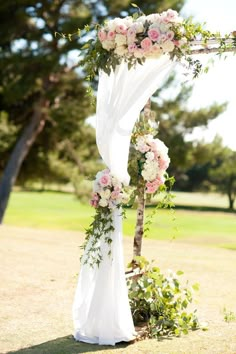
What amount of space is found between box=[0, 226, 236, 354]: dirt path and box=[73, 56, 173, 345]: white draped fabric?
0.59 feet

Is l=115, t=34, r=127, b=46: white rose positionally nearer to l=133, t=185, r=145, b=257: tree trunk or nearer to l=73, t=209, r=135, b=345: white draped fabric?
l=133, t=185, r=145, b=257: tree trunk

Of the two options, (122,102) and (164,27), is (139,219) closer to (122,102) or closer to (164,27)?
(122,102)

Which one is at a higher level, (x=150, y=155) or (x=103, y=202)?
(x=150, y=155)

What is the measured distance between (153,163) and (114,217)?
21.6 inches

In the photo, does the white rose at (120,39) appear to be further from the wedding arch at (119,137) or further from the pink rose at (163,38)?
the pink rose at (163,38)

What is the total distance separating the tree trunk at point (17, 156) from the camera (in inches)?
659

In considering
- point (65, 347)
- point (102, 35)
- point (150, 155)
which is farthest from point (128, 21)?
point (65, 347)

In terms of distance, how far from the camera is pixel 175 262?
10.0 m

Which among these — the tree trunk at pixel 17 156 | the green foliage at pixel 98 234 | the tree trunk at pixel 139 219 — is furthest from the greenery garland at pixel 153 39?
the tree trunk at pixel 17 156

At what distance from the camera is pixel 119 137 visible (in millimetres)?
5004

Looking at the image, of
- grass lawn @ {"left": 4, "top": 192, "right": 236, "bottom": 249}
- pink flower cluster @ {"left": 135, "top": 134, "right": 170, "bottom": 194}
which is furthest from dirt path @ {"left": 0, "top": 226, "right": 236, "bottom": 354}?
grass lawn @ {"left": 4, "top": 192, "right": 236, "bottom": 249}

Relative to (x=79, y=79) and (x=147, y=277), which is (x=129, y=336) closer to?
(x=147, y=277)

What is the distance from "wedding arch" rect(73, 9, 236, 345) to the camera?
4848mm

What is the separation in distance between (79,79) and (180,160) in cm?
381
